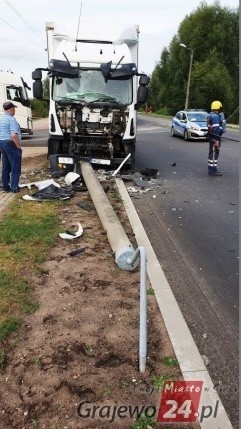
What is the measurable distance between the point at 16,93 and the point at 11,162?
1330 centimetres

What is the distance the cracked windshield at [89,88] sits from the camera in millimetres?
10125

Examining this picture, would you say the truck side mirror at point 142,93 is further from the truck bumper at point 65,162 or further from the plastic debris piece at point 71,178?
the plastic debris piece at point 71,178

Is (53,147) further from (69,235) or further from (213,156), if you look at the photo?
(69,235)

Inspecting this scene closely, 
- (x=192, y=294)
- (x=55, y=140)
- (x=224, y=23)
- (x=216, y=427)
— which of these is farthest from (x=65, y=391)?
(x=224, y=23)

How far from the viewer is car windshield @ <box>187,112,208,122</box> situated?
70.9ft

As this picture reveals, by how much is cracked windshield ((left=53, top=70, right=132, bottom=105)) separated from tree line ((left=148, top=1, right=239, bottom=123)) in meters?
46.4

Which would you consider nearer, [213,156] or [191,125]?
[213,156]

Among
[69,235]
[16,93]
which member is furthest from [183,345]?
[16,93]

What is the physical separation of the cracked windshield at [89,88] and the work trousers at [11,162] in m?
2.37

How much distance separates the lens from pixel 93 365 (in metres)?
3.13

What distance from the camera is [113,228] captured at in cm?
561

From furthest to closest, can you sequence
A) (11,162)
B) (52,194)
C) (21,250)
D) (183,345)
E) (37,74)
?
(37,74) → (11,162) → (52,194) → (21,250) → (183,345)

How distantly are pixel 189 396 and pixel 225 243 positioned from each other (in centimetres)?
335

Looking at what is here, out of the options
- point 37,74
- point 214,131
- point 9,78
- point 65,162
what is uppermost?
point 9,78
